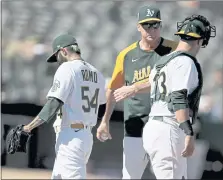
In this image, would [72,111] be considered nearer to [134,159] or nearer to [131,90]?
[131,90]

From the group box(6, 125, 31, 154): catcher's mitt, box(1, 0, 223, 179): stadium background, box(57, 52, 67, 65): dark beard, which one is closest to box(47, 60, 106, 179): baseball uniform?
box(57, 52, 67, 65): dark beard

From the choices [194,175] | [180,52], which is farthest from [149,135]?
[194,175]

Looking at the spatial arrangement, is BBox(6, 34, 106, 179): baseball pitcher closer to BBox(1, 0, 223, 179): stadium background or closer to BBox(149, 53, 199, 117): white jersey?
BBox(149, 53, 199, 117): white jersey

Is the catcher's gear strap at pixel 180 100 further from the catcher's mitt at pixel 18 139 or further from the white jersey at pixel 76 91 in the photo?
the catcher's mitt at pixel 18 139

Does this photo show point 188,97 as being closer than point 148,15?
Yes

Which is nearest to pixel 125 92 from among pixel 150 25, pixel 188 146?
pixel 150 25

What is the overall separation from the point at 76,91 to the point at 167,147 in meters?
0.95

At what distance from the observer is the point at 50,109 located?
4941 mm

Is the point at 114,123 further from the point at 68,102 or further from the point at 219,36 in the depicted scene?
the point at 68,102

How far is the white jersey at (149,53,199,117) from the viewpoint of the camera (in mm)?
4344

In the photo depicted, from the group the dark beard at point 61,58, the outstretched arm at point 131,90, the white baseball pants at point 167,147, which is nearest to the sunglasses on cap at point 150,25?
the outstretched arm at point 131,90

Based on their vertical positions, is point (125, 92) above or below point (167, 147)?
above

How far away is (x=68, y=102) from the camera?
5.14 m

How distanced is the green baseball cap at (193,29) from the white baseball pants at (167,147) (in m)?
0.56
